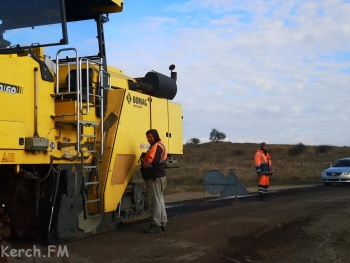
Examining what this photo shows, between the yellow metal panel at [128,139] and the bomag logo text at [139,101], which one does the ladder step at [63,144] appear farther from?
the bomag logo text at [139,101]

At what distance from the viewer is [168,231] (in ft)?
28.1

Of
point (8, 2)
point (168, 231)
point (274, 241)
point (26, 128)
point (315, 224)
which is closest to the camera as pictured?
point (26, 128)

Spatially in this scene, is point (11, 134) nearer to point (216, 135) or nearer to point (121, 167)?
point (121, 167)

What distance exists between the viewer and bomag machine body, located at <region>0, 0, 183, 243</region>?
6152mm

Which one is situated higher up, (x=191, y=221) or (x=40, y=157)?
(x=40, y=157)

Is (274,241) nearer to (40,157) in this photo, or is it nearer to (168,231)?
(168,231)

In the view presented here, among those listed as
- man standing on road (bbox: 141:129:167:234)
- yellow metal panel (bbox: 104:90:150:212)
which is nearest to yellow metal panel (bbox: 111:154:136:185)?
yellow metal panel (bbox: 104:90:150:212)

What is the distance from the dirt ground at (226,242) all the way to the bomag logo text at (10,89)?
2.20m

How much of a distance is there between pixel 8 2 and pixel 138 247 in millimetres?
4046

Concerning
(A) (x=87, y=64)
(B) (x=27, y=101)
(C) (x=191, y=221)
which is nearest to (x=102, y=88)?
(A) (x=87, y=64)

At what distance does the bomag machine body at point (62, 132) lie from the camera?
6152 millimetres

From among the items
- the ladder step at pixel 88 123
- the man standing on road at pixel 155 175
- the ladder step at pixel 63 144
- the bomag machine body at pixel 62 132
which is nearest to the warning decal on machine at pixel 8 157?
the bomag machine body at pixel 62 132

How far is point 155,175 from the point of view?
335 inches

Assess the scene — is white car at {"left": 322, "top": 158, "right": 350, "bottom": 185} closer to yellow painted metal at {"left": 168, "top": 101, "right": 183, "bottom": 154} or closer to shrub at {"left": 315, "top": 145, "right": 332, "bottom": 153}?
yellow painted metal at {"left": 168, "top": 101, "right": 183, "bottom": 154}
